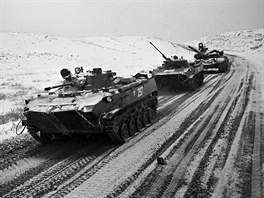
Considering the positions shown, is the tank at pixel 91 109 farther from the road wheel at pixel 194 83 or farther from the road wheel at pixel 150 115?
the road wheel at pixel 194 83

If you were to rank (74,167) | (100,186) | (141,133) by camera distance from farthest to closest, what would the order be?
(141,133) → (74,167) → (100,186)

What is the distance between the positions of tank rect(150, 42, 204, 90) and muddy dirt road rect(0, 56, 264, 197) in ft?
17.1

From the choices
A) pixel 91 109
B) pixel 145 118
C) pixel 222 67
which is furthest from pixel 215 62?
pixel 91 109

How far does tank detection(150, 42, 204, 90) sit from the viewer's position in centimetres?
1583

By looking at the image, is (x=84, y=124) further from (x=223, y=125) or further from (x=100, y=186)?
(x=223, y=125)

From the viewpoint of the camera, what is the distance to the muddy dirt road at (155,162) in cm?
562

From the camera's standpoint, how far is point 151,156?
23.7ft

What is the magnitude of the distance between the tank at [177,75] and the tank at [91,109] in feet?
19.0

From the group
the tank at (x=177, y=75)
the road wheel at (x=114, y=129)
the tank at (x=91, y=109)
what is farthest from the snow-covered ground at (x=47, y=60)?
the tank at (x=177, y=75)

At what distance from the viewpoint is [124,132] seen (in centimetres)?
863

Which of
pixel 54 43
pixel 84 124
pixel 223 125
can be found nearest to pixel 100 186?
pixel 84 124

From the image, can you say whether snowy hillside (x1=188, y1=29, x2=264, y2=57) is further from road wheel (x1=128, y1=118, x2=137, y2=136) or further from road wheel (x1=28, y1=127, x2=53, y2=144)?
road wheel (x1=28, y1=127, x2=53, y2=144)

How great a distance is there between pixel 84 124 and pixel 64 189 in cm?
221

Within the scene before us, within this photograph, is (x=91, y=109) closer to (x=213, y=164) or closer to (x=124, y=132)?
(x=124, y=132)
